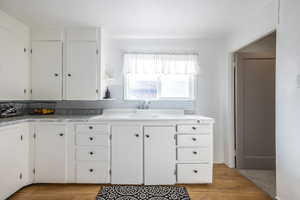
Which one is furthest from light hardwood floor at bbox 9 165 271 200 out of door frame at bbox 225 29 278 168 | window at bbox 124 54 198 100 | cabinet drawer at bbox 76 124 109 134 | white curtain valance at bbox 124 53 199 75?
white curtain valance at bbox 124 53 199 75

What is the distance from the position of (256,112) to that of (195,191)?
68.2 inches

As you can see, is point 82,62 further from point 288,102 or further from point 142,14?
point 288,102

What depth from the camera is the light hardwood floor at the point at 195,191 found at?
256 cm

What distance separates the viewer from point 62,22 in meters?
3.02

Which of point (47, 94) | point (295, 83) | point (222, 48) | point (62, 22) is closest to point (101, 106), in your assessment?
point (47, 94)

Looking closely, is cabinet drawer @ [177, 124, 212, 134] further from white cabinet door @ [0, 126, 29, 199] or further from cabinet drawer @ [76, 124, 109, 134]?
white cabinet door @ [0, 126, 29, 199]

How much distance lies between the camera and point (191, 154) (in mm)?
2863

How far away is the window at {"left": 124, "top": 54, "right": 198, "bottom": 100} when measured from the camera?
11.9 feet

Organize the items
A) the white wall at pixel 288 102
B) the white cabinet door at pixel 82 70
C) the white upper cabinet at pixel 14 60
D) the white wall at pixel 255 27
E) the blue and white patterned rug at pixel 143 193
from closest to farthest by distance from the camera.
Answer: the white wall at pixel 288 102, the white wall at pixel 255 27, the blue and white patterned rug at pixel 143 193, the white upper cabinet at pixel 14 60, the white cabinet door at pixel 82 70

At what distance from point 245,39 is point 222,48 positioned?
0.74m

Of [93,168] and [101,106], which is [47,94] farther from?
[93,168]

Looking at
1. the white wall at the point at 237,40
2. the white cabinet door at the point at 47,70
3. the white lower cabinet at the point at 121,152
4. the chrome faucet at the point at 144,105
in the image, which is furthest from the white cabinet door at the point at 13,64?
the white wall at the point at 237,40

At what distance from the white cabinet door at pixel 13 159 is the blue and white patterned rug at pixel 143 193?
3.35 ft

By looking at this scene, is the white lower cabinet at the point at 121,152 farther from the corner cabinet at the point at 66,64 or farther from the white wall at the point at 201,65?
the white wall at the point at 201,65
